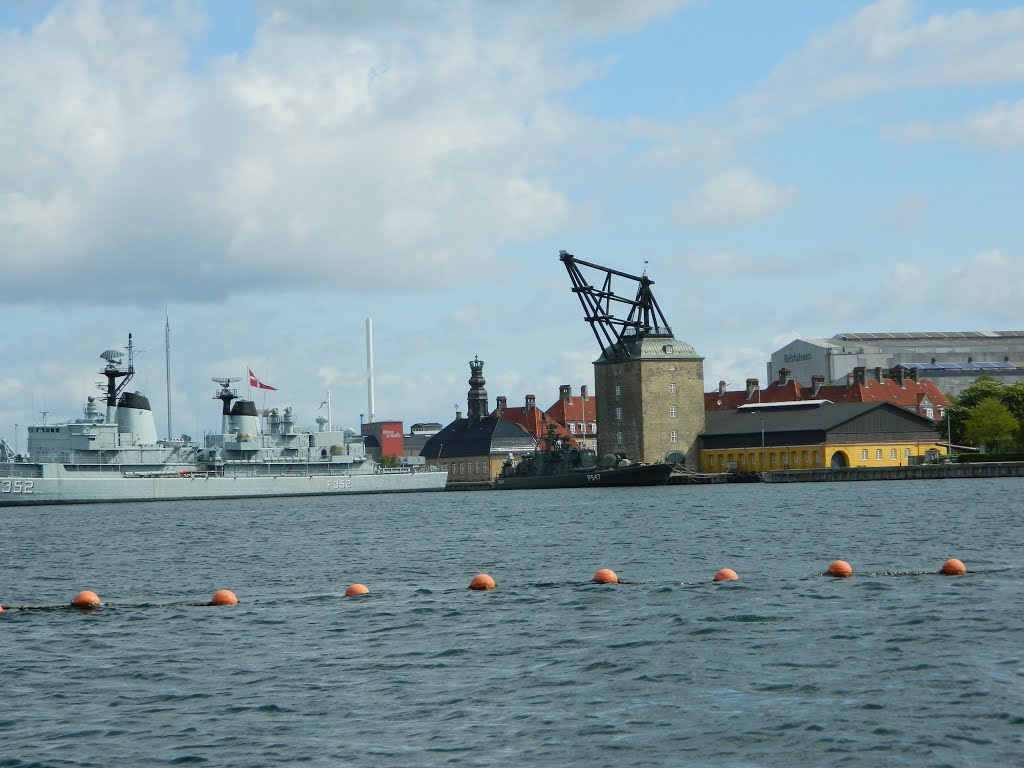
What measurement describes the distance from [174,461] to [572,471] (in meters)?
32.3

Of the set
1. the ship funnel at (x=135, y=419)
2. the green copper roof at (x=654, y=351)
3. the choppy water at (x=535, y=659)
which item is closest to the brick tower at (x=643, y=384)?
the green copper roof at (x=654, y=351)

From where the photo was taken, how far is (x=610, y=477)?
107m

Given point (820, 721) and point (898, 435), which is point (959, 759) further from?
point (898, 435)

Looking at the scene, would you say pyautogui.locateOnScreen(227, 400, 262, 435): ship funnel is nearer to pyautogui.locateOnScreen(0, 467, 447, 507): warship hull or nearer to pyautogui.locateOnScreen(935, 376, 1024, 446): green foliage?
Result: pyautogui.locateOnScreen(0, 467, 447, 507): warship hull

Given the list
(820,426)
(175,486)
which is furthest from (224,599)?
(820,426)

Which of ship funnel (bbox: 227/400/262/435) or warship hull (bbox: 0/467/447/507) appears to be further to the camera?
ship funnel (bbox: 227/400/262/435)

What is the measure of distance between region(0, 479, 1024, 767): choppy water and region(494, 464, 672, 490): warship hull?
66.1 m

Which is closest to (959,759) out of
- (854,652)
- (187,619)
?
(854,652)

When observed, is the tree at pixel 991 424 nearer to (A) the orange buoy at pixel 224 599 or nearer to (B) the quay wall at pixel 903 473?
(B) the quay wall at pixel 903 473

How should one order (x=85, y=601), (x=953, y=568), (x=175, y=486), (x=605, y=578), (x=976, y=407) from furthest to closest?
(x=976, y=407) → (x=175, y=486) → (x=605, y=578) → (x=953, y=568) → (x=85, y=601)

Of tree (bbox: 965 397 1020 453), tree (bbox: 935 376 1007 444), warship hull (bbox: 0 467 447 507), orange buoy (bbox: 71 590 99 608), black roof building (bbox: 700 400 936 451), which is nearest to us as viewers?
orange buoy (bbox: 71 590 99 608)

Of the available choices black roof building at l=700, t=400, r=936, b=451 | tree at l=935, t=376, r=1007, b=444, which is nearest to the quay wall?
black roof building at l=700, t=400, r=936, b=451

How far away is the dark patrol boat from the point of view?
105625 mm

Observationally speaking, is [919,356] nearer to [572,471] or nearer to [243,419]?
[572,471]
